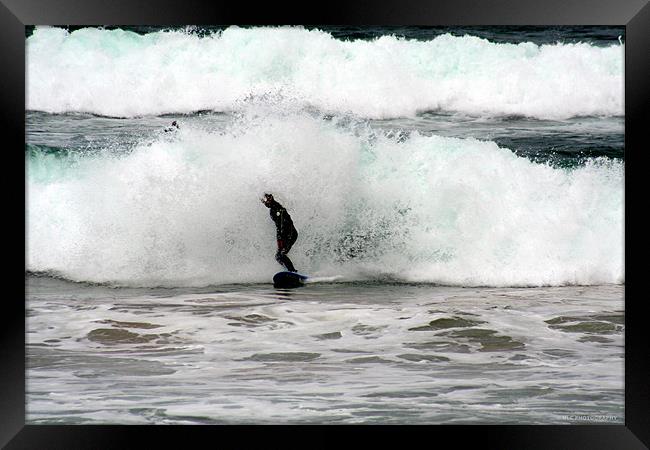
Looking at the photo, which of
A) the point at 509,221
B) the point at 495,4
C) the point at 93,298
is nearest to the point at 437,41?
the point at 509,221

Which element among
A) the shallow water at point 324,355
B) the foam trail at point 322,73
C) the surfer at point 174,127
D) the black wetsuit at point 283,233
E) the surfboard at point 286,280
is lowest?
the shallow water at point 324,355

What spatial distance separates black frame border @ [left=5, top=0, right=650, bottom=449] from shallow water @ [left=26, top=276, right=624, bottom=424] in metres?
0.36

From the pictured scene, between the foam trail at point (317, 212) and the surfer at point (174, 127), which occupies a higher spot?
the surfer at point (174, 127)

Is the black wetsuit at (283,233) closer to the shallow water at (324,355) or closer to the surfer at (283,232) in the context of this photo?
the surfer at (283,232)

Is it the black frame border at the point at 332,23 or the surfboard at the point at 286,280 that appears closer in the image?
the black frame border at the point at 332,23

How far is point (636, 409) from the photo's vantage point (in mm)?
6324

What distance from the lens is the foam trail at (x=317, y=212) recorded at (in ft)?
41.2

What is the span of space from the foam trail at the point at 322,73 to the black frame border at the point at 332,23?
9.02 m

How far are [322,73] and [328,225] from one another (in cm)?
366

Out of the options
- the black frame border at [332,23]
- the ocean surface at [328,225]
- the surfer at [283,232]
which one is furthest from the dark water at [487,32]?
the black frame border at [332,23]

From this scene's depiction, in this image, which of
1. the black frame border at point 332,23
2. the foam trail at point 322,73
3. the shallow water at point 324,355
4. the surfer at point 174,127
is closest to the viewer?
the black frame border at point 332,23

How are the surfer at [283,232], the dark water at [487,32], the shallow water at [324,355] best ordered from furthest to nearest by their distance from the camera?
the dark water at [487,32] < the surfer at [283,232] < the shallow water at [324,355]

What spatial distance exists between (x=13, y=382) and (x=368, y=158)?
28.5 feet

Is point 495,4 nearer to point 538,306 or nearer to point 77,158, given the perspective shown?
point 538,306
